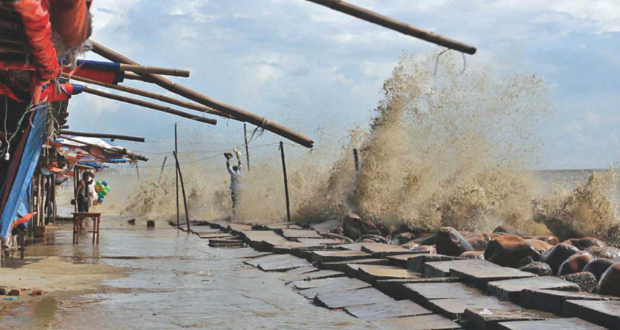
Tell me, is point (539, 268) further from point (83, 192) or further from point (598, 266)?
point (83, 192)

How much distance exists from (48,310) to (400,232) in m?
11.0

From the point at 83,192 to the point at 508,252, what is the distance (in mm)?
17509

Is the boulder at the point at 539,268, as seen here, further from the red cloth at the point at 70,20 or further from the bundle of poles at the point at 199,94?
the red cloth at the point at 70,20

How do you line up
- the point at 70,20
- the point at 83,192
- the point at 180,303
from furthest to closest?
the point at 83,192, the point at 180,303, the point at 70,20

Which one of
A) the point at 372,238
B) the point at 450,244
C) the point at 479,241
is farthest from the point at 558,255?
the point at 372,238

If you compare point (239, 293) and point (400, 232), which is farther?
point (400, 232)

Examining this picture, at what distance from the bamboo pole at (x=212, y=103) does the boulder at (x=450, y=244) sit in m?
4.05

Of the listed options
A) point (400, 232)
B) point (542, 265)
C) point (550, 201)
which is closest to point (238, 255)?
point (400, 232)

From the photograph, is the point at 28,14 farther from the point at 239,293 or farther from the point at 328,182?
the point at 328,182

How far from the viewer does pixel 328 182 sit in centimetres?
2256

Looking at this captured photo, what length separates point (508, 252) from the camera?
10.1m

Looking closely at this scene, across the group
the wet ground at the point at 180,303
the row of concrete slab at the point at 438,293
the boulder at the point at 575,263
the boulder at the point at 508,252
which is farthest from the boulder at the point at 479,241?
the wet ground at the point at 180,303

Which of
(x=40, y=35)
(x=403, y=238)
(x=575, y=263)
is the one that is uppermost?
(x=40, y=35)

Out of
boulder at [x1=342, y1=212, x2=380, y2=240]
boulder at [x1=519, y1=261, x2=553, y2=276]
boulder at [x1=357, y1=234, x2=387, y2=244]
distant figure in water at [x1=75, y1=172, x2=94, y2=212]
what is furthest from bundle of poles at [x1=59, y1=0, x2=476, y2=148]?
distant figure in water at [x1=75, y1=172, x2=94, y2=212]
